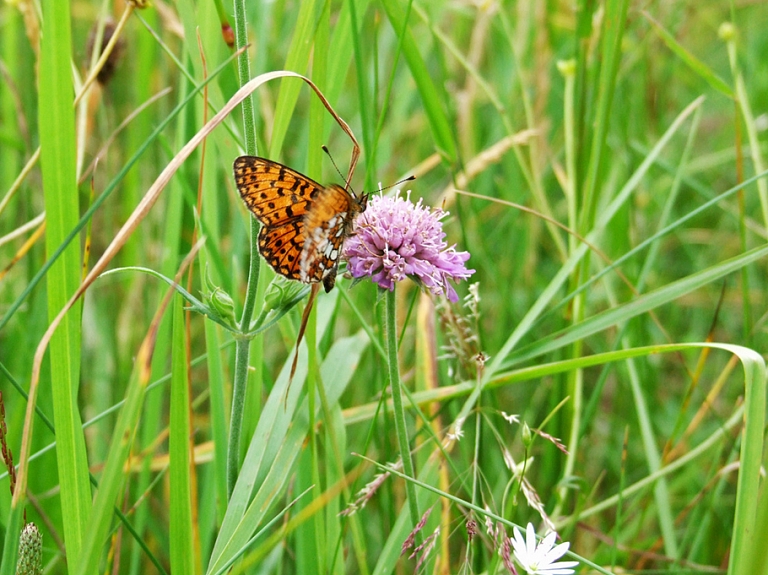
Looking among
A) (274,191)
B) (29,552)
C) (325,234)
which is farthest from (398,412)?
(29,552)

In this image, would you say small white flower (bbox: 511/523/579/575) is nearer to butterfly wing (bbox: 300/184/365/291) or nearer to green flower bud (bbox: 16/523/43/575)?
butterfly wing (bbox: 300/184/365/291)

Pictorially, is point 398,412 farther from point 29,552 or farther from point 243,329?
point 29,552

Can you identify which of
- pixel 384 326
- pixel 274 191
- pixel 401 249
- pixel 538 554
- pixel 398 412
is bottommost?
pixel 538 554

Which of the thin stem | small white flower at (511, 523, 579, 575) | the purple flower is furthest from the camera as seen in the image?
the purple flower

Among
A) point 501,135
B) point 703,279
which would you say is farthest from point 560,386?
point 501,135

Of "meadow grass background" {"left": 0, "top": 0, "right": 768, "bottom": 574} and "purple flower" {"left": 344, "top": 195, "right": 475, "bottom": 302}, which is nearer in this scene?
"meadow grass background" {"left": 0, "top": 0, "right": 768, "bottom": 574}

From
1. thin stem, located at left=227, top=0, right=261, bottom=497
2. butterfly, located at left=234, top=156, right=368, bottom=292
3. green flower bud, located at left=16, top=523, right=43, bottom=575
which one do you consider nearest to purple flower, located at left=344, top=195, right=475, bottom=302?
butterfly, located at left=234, top=156, right=368, bottom=292
